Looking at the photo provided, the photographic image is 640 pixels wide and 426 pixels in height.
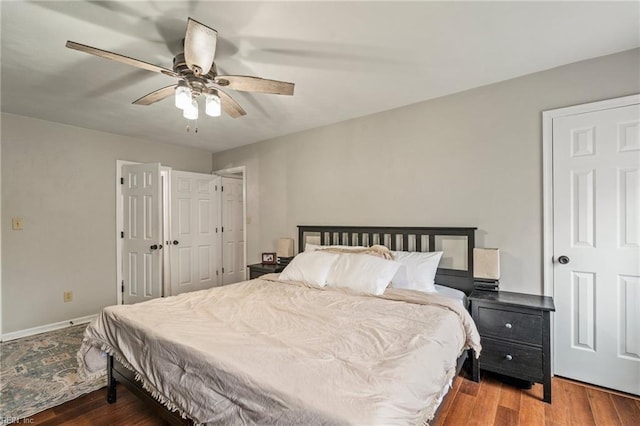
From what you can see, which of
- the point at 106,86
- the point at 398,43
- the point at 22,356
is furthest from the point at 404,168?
the point at 22,356

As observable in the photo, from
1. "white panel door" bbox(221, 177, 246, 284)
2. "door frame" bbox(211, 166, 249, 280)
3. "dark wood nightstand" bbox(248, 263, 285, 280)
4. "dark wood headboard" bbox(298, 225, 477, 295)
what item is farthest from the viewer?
"white panel door" bbox(221, 177, 246, 284)

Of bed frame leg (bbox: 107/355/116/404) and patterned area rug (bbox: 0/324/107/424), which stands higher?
bed frame leg (bbox: 107/355/116/404)

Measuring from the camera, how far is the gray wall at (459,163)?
7.91 ft

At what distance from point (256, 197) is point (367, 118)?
6.84 feet

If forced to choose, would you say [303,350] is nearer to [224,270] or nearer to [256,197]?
[256,197]

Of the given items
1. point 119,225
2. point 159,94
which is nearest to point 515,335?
A: point 159,94

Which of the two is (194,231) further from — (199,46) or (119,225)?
(199,46)

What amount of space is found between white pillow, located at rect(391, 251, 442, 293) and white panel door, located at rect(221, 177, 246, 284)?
3.09 m

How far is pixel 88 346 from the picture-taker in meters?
2.06

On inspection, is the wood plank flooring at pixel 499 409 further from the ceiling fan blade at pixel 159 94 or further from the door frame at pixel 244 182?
the door frame at pixel 244 182

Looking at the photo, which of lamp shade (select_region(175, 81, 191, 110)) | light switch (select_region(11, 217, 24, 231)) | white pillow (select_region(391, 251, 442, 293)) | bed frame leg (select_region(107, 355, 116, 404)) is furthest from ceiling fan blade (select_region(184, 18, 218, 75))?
light switch (select_region(11, 217, 24, 231))

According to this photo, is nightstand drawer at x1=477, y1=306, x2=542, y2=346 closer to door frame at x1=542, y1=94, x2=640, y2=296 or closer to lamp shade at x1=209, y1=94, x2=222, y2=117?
door frame at x1=542, y1=94, x2=640, y2=296

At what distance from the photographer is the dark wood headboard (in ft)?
8.82

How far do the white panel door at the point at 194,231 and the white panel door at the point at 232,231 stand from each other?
0.15 m
